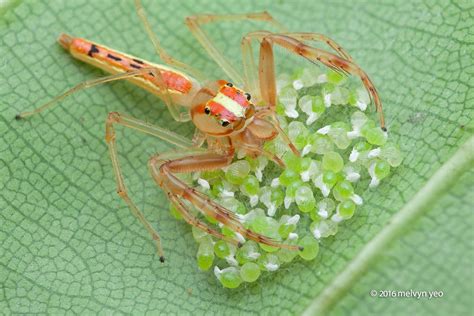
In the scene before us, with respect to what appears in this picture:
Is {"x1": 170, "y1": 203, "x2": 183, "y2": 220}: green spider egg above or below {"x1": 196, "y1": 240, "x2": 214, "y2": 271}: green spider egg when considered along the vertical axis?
above

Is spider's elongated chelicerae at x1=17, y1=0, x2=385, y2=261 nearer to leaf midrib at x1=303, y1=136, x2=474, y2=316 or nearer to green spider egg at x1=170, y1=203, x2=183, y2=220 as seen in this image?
green spider egg at x1=170, y1=203, x2=183, y2=220

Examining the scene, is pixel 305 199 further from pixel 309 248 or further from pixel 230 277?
pixel 230 277

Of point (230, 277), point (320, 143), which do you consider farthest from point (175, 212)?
point (320, 143)

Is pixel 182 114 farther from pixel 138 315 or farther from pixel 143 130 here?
pixel 138 315

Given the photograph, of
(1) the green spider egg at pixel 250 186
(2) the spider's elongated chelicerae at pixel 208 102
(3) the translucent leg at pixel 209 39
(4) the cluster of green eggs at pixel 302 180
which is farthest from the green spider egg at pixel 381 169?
(3) the translucent leg at pixel 209 39

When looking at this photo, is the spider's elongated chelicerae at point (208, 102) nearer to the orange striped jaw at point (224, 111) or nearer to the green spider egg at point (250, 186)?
the orange striped jaw at point (224, 111)

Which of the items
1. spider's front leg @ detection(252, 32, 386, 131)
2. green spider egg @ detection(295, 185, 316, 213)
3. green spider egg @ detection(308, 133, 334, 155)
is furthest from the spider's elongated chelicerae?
green spider egg @ detection(295, 185, 316, 213)

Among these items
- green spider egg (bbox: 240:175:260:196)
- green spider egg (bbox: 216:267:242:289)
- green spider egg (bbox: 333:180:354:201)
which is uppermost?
green spider egg (bbox: 333:180:354:201)
